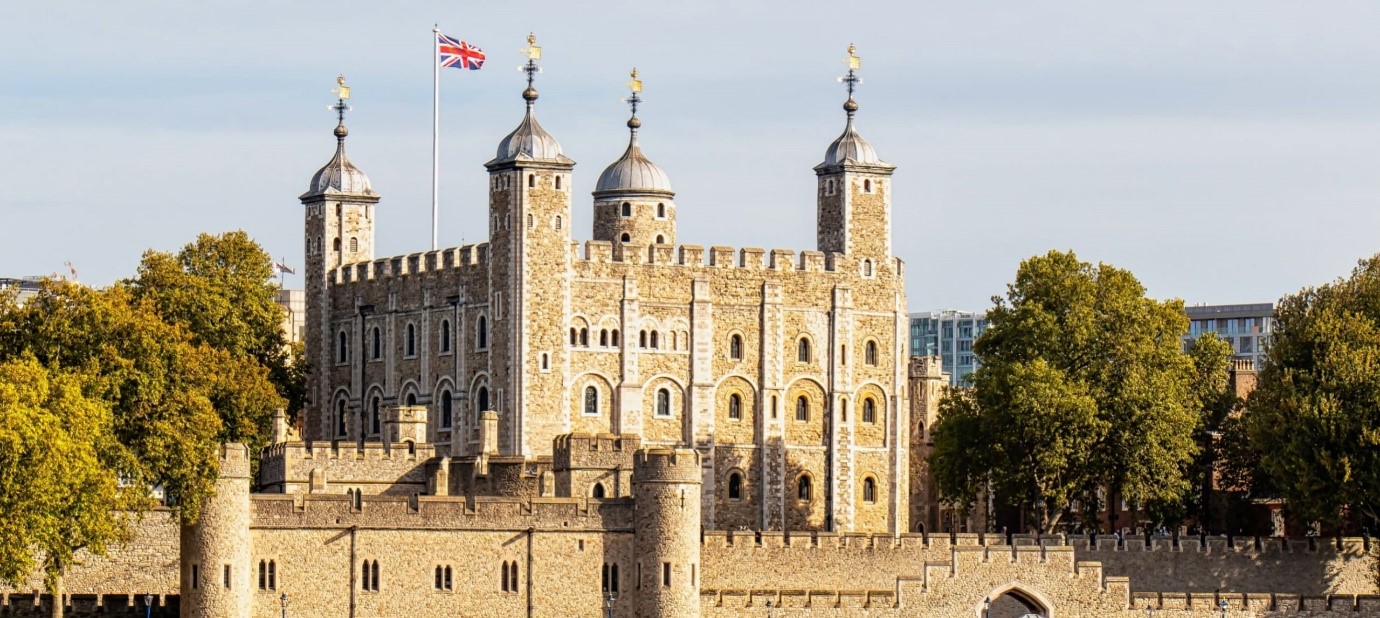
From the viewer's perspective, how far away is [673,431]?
11500 cm

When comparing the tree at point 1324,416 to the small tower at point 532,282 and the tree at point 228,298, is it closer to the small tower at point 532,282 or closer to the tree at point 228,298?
the small tower at point 532,282

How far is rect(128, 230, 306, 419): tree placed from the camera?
115 metres

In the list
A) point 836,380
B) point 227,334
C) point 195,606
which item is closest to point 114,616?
point 195,606

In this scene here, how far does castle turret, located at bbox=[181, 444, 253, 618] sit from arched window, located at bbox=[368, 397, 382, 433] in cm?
3194

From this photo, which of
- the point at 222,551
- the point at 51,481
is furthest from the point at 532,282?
the point at 51,481

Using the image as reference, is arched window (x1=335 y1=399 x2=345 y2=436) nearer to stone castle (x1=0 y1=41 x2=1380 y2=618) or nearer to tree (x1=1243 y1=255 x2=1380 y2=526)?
stone castle (x1=0 y1=41 x2=1380 y2=618)

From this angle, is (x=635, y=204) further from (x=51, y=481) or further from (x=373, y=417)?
(x=51, y=481)

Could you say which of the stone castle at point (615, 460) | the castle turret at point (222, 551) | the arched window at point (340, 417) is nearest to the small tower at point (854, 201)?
the stone castle at point (615, 460)

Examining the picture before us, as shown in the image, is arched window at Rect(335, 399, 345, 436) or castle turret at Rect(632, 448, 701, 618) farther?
arched window at Rect(335, 399, 345, 436)

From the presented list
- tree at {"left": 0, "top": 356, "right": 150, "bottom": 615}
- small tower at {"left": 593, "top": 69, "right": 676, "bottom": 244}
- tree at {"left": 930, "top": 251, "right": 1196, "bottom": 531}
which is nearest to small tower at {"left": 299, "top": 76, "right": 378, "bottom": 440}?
small tower at {"left": 593, "top": 69, "right": 676, "bottom": 244}

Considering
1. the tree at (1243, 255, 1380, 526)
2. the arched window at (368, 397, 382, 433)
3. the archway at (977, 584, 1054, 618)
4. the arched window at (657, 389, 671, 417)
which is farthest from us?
the arched window at (368, 397, 382, 433)

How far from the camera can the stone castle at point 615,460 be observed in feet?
293

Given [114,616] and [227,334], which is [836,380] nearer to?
[227,334]

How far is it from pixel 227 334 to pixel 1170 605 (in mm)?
36777
